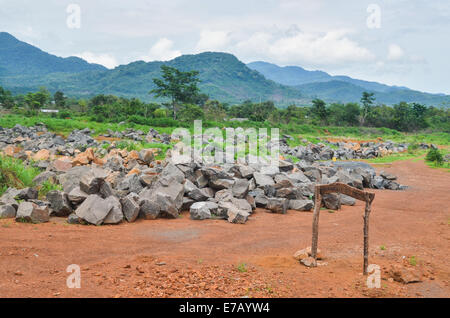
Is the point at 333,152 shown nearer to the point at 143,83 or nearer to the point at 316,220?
the point at 316,220

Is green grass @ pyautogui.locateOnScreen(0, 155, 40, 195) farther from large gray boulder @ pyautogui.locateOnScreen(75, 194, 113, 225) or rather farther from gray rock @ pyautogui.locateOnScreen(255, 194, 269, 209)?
gray rock @ pyautogui.locateOnScreen(255, 194, 269, 209)

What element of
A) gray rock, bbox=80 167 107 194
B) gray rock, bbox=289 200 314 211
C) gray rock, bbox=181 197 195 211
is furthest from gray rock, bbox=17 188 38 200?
gray rock, bbox=289 200 314 211

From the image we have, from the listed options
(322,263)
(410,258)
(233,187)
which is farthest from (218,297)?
(233,187)

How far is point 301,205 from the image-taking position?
10.1 meters

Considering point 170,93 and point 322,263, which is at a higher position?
point 170,93

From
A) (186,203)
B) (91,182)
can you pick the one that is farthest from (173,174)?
(91,182)

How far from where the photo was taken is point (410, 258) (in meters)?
6.21

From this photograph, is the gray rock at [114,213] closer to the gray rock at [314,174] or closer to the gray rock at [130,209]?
the gray rock at [130,209]

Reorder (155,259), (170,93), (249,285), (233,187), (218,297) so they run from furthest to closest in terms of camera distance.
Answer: (170,93) < (233,187) < (155,259) < (249,285) < (218,297)

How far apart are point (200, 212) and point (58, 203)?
3274mm

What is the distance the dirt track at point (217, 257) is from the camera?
4.68 m
